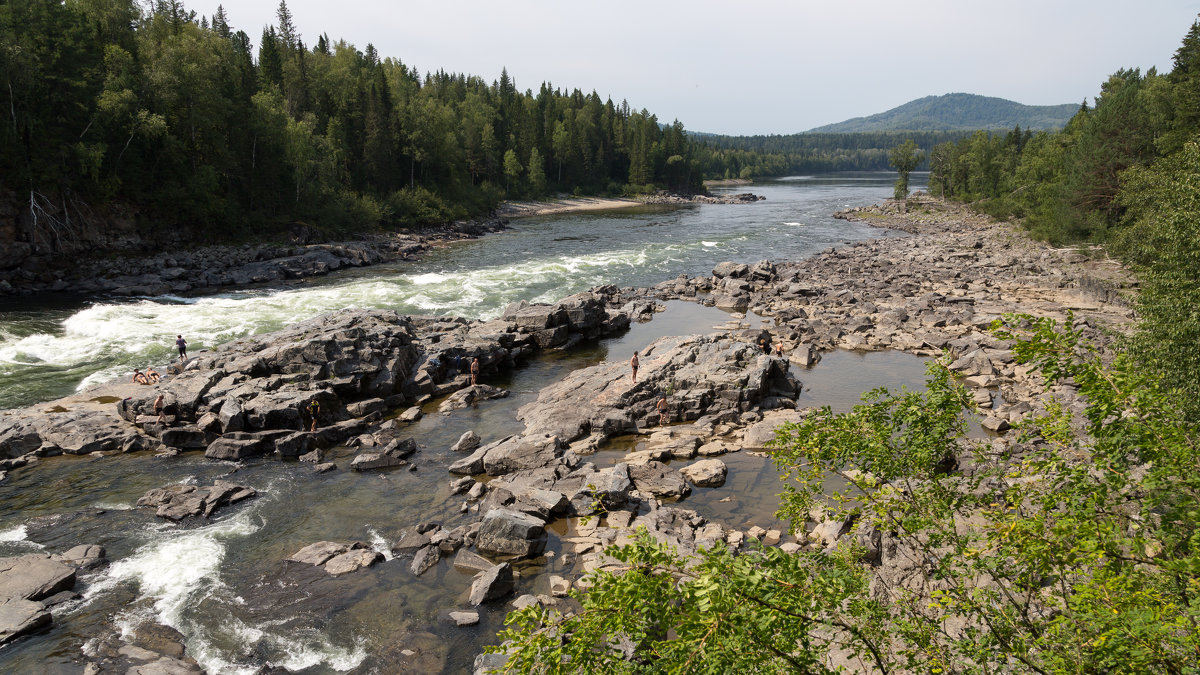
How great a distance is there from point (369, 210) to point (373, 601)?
242 ft

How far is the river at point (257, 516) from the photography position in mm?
14586

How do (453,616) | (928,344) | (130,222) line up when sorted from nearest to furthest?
1. (453,616)
2. (928,344)
3. (130,222)

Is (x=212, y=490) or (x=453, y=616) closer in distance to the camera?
(x=453, y=616)

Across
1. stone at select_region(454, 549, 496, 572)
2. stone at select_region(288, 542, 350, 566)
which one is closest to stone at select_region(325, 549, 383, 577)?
stone at select_region(288, 542, 350, 566)

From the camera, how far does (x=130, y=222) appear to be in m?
56.9

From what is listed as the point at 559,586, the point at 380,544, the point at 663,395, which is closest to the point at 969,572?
the point at 559,586

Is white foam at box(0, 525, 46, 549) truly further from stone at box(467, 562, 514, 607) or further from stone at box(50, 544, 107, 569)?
stone at box(467, 562, 514, 607)

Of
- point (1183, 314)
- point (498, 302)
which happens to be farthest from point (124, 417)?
point (1183, 314)

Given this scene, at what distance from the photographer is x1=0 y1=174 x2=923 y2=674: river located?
14586mm

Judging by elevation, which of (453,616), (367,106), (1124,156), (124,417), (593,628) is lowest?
(453,616)

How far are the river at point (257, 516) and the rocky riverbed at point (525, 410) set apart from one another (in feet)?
2.31

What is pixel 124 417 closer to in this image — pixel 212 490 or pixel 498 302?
pixel 212 490

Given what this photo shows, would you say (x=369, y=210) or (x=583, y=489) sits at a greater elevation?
(x=369, y=210)

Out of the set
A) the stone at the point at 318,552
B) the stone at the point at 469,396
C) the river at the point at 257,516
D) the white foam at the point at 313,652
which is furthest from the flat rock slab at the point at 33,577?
the stone at the point at 469,396
